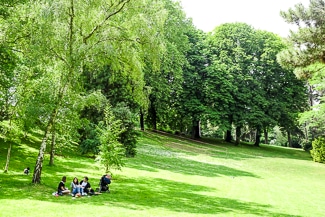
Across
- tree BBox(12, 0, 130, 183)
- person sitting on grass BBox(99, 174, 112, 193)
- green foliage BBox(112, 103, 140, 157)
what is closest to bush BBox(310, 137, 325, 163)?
green foliage BBox(112, 103, 140, 157)

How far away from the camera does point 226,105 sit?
146 ft

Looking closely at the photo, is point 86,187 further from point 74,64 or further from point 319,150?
point 319,150

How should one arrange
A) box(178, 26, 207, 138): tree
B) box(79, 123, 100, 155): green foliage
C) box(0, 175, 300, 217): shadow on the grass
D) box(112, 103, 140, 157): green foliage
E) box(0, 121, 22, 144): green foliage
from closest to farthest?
box(0, 175, 300, 217): shadow on the grass
box(0, 121, 22, 144): green foliage
box(79, 123, 100, 155): green foliage
box(112, 103, 140, 157): green foliage
box(178, 26, 207, 138): tree

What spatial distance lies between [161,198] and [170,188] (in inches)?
105

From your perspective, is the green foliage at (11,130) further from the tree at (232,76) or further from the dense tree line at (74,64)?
the tree at (232,76)

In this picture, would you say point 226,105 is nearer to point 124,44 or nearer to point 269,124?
point 269,124

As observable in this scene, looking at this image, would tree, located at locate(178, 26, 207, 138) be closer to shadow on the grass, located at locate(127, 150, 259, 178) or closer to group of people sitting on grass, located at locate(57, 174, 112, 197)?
shadow on the grass, located at locate(127, 150, 259, 178)

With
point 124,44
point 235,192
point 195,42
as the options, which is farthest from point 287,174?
point 195,42

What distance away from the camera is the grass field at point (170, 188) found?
1251 cm

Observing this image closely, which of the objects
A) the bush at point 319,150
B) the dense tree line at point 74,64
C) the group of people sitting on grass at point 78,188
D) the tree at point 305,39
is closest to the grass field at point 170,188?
the group of people sitting on grass at point 78,188

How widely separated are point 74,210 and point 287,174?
2237 centimetres

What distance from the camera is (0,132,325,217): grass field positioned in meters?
12.5

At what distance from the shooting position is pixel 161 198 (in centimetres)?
1527

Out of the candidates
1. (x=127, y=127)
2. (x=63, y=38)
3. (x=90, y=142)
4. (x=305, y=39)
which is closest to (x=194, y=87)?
(x=127, y=127)
